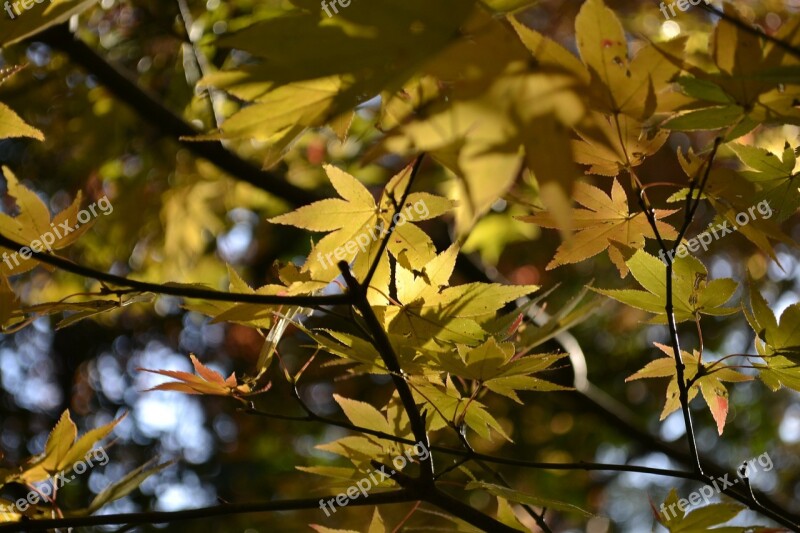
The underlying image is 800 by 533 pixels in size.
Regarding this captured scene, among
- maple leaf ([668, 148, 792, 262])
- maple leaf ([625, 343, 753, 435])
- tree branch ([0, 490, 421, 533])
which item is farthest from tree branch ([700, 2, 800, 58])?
tree branch ([0, 490, 421, 533])

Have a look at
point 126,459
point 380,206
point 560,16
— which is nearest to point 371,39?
point 380,206

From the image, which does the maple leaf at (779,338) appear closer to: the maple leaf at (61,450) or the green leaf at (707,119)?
the green leaf at (707,119)

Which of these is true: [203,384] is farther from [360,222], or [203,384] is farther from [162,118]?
[162,118]

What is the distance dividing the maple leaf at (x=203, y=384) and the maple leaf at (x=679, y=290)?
357mm

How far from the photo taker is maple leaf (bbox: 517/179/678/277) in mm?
655

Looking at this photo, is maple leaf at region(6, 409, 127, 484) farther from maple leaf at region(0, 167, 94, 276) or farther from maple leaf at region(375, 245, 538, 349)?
maple leaf at region(375, 245, 538, 349)

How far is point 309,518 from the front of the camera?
2.47m

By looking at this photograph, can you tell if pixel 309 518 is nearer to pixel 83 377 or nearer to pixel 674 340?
pixel 674 340

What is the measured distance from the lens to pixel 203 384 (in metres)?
0.65

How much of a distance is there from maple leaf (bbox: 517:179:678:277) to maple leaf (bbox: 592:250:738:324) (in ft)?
0.06

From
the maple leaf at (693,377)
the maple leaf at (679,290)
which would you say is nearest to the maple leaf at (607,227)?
the maple leaf at (679,290)

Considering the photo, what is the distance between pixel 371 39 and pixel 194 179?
5.64 feet

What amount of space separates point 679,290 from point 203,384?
0.48 metres

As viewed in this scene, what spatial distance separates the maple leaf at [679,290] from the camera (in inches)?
25.7
